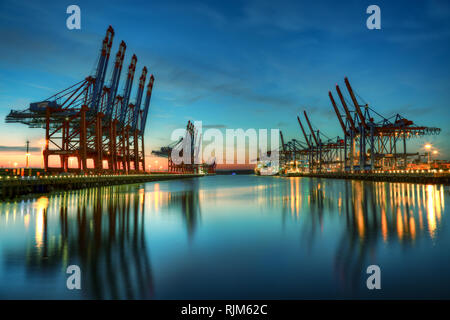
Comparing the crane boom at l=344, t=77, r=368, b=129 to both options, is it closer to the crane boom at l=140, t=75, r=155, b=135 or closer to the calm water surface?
the crane boom at l=140, t=75, r=155, b=135

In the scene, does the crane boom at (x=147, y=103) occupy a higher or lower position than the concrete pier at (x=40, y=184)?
higher

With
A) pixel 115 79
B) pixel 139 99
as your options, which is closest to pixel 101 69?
pixel 115 79

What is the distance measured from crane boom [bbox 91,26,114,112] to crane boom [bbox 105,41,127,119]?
6.83m

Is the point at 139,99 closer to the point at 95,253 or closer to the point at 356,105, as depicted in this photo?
the point at 356,105

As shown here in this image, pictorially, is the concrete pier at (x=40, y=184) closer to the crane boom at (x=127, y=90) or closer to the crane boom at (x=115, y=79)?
the crane boom at (x=115, y=79)

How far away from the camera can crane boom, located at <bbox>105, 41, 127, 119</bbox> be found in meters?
66.2

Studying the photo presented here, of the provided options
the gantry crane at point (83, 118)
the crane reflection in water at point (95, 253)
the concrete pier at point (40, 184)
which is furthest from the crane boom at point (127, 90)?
the crane reflection in water at point (95, 253)

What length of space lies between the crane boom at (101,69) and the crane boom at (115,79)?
6.83 meters

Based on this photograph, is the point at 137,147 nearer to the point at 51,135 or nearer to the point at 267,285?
the point at 51,135

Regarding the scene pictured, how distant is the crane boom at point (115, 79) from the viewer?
66188 mm

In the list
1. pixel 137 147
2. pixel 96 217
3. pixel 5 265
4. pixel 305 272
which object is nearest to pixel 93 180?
pixel 96 217

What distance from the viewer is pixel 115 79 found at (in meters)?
69.5

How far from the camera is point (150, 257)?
764 centimetres
